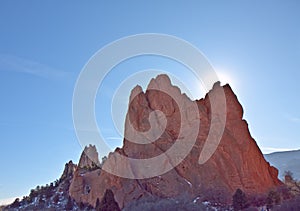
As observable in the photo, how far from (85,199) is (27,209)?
844 inches

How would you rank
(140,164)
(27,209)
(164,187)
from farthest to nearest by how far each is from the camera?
(27,209) → (140,164) → (164,187)

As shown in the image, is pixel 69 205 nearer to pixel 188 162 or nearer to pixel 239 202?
pixel 188 162

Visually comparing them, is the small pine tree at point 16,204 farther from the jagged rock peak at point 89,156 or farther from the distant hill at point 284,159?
the distant hill at point 284,159

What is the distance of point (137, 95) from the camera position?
73.1m

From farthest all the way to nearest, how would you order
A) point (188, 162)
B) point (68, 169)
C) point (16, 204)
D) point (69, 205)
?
1. point (68, 169)
2. point (16, 204)
3. point (69, 205)
4. point (188, 162)

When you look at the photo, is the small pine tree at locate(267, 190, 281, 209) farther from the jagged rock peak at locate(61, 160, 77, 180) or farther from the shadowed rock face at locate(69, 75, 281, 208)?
the jagged rock peak at locate(61, 160, 77, 180)

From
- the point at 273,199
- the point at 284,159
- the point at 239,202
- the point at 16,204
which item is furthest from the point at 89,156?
the point at 284,159

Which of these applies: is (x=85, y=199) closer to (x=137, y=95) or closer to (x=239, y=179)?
(x=137, y=95)

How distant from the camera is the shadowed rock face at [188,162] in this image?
5922 cm

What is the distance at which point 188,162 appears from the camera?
62.4m

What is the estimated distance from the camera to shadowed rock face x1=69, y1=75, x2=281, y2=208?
59.2 meters

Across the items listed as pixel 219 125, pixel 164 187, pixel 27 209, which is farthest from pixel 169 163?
pixel 27 209

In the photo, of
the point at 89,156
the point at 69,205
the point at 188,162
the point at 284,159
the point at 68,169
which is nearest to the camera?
the point at 188,162

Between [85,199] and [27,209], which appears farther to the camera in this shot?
[27,209]
